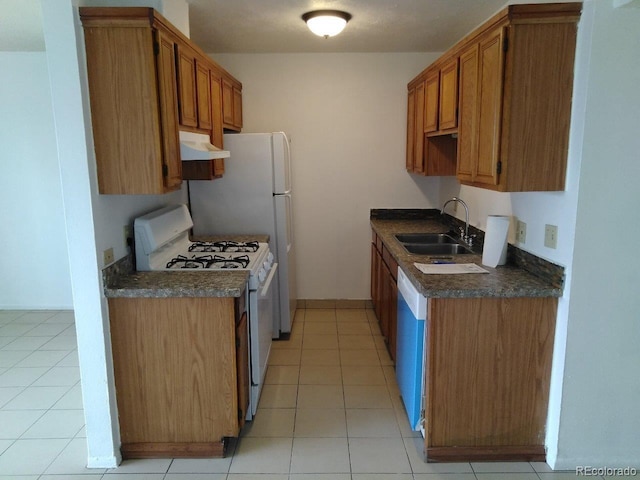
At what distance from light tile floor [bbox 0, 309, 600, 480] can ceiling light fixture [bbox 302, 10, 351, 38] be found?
7.92ft

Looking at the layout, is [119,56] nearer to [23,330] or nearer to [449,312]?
[449,312]

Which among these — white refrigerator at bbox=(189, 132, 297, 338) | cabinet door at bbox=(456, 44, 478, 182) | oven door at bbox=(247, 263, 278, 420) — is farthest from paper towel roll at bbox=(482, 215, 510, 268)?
white refrigerator at bbox=(189, 132, 297, 338)

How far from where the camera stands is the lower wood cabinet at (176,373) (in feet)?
7.45

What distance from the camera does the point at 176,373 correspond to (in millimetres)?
2330

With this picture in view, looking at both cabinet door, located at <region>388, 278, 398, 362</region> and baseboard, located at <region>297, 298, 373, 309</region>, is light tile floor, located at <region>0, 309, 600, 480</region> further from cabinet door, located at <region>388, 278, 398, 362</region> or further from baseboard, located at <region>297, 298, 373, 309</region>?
baseboard, located at <region>297, 298, 373, 309</region>

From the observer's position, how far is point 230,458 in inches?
93.8

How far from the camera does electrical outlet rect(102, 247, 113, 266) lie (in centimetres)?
Result: 224

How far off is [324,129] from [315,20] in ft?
4.54

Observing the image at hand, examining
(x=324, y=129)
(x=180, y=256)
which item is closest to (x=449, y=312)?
(x=180, y=256)

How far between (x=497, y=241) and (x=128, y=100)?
2092mm

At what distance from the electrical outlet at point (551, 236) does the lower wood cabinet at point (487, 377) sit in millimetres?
284

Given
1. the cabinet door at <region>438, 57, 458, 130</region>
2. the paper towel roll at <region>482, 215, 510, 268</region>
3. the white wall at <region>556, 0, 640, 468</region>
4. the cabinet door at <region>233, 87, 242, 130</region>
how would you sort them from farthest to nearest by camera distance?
the cabinet door at <region>233, 87, 242, 130</region>, the cabinet door at <region>438, 57, 458, 130</region>, the paper towel roll at <region>482, 215, 510, 268</region>, the white wall at <region>556, 0, 640, 468</region>

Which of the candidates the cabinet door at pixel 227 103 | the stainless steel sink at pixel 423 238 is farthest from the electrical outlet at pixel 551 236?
the cabinet door at pixel 227 103

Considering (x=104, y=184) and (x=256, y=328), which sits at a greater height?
(x=104, y=184)
